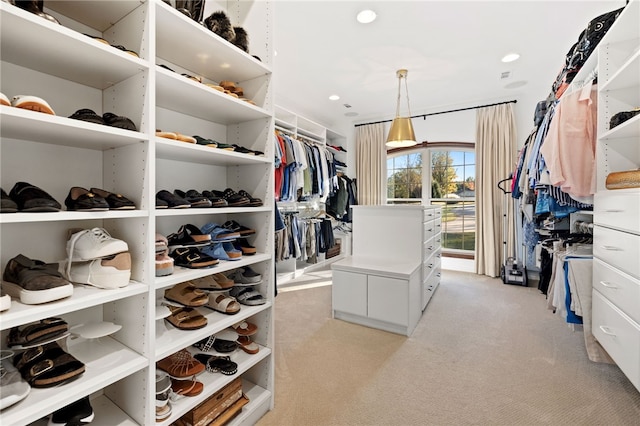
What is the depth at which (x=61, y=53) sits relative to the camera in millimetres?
891

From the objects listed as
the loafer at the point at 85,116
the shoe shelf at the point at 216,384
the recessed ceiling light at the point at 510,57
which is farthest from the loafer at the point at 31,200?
the recessed ceiling light at the point at 510,57

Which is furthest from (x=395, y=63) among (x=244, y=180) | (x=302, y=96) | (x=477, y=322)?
(x=477, y=322)

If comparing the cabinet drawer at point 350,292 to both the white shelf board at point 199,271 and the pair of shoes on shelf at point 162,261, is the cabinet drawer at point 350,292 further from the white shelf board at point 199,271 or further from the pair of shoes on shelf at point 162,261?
the pair of shoes on shelf at point 162,261

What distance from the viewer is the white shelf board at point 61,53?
2.44ft

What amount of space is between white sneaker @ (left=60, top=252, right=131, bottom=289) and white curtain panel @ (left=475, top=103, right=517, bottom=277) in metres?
4.46

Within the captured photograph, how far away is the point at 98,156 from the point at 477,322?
116 inches

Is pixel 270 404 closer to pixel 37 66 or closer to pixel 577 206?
pixel 37 66

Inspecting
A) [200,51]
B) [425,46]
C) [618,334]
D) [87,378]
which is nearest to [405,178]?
[425,46]

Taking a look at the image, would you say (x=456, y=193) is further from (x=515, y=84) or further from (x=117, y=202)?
(x=117, y=202)

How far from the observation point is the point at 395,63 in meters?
3.14

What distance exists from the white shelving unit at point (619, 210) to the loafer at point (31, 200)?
2.14 meters

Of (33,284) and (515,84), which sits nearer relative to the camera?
(33,284)

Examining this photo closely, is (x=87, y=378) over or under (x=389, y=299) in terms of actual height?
over

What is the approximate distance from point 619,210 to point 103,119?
2211 millimetres
